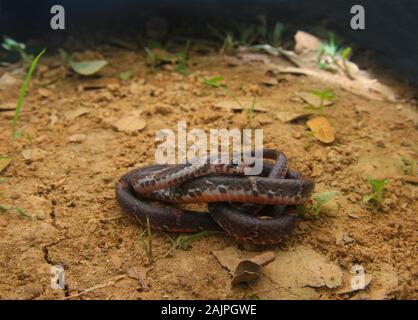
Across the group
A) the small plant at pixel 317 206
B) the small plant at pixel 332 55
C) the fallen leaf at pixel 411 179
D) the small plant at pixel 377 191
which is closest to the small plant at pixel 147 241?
the small plant at pixel 317 206

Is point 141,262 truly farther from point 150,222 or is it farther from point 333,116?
point 333,116

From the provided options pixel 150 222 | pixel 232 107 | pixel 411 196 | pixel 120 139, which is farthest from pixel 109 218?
pixel 411 196

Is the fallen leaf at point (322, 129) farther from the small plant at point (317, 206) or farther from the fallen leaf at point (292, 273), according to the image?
the fallen leaf at point (292, 273)

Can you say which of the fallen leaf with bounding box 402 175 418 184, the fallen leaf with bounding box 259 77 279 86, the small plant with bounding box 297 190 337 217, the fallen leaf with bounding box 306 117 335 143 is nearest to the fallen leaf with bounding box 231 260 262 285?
the small plant with bounding box 297 190 337 217

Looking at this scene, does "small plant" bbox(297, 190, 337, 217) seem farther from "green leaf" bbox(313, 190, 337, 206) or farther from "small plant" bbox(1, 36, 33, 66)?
"small plant" bbox(1, 36, 33, 66)
